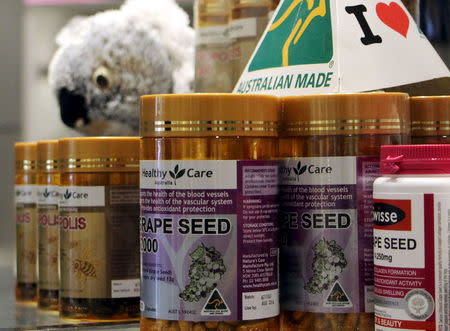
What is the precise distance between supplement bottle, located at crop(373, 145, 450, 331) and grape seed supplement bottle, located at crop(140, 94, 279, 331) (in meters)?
0.12

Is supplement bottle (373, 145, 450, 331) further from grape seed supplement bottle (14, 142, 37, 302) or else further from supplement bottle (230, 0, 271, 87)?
grape seed supplement bottle (14, 142, 37, 302)

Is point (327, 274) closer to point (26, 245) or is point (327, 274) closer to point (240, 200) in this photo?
point (240, 200)

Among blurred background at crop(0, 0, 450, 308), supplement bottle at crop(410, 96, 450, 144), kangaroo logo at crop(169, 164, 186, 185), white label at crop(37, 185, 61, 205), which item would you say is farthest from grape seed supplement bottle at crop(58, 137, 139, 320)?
blurred background at crop(0, 0, 450, 308)

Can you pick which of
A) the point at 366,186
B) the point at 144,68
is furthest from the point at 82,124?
the point at 366,186

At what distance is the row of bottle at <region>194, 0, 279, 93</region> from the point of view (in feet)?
3.33

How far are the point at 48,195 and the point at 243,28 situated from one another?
1.10 feet

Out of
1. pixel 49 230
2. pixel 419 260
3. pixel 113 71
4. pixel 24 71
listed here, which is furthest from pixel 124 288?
pixel 24 71

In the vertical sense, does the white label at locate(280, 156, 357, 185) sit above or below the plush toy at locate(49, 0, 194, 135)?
below

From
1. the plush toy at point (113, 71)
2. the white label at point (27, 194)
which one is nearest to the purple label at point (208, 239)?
the white label at point (27, 194)

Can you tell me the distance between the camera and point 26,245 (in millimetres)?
1163

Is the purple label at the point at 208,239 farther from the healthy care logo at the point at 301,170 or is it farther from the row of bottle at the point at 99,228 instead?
the row of bottle at the point at 99,228

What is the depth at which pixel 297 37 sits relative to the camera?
2.87 ft

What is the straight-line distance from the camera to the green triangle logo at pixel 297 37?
A: 2.80ft

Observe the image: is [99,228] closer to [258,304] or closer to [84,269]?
[84,269]
